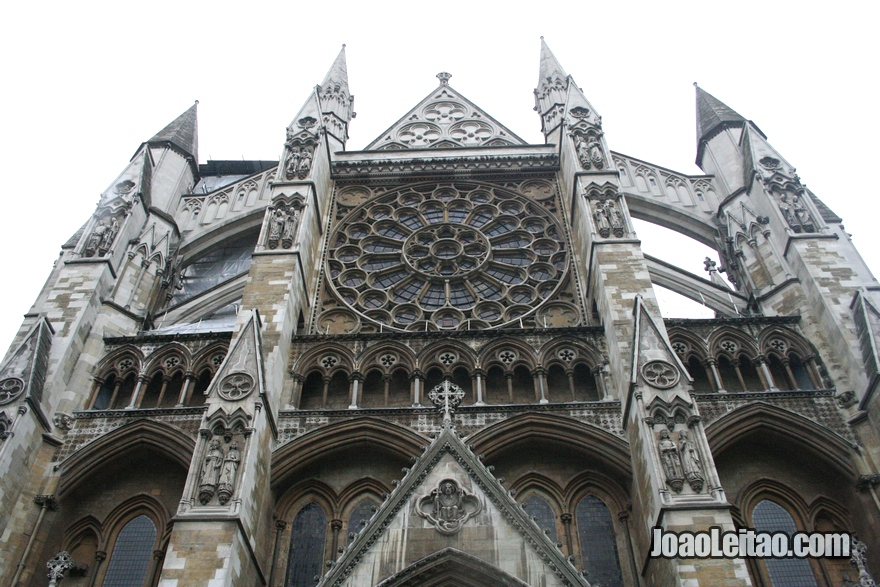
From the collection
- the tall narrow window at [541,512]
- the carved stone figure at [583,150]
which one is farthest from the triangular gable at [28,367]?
the carved stone figure at [583,150]

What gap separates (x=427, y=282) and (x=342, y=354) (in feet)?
11.6

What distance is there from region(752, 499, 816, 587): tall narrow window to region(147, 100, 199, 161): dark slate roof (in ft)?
52.6

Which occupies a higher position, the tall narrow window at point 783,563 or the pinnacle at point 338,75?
the pinnacle at point 338,75

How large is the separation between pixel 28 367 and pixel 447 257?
8.82 m

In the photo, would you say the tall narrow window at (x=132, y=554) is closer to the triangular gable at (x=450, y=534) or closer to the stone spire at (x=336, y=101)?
the triangular gable at (x=450, y=534)

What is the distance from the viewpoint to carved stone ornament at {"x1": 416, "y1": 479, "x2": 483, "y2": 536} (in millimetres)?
10865

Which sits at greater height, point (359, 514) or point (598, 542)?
point (359, 514)

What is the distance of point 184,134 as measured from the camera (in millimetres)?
21609

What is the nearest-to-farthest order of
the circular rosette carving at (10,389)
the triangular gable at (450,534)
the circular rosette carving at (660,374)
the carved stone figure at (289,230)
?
the triangular gable at (450,534) → the circular rosette carving at (660,374) → the circular rosette carving at (10,389) → the carved stone figure at (289,230)

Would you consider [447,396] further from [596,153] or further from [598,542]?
[596,153]

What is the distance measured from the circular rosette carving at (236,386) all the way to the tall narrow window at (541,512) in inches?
192

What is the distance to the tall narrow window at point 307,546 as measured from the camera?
12.4 meters

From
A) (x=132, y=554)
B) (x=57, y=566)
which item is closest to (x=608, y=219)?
(x=132, y=554)

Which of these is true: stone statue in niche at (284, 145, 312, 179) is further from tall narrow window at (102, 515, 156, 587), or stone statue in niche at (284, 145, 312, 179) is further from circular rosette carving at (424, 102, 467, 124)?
tall narrow window at (102, 515, 156, 587)
